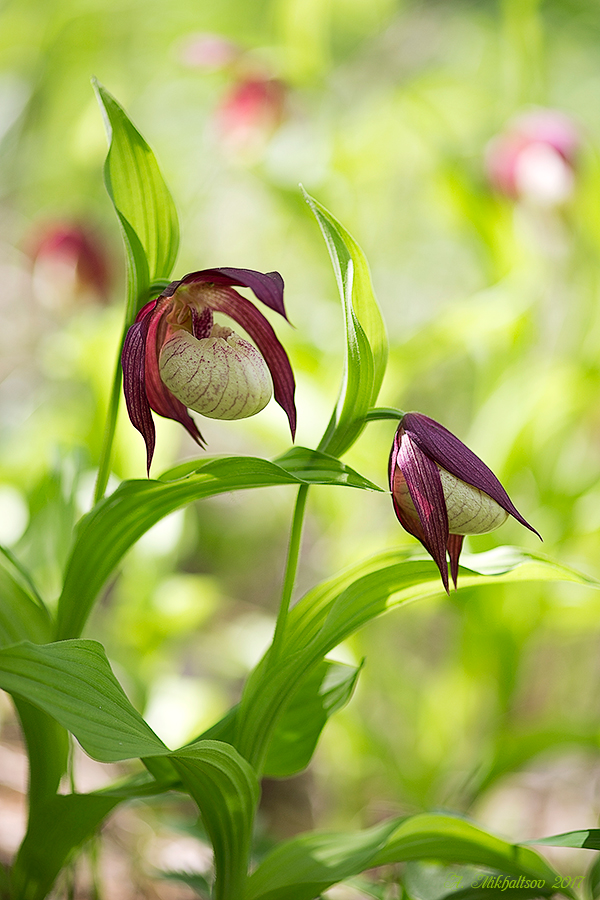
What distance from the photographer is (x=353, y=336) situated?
1.62ft

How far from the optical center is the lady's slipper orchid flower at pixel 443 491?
470 mm

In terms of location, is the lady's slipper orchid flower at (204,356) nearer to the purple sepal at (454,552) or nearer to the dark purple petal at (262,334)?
the dark purple petal at (262,334)

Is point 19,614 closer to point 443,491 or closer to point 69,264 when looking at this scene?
point 443,491

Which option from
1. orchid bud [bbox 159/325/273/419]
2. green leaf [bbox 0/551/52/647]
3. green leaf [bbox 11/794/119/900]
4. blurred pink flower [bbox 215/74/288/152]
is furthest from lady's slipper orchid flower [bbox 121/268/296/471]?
blurred pink flower [bbox 215/74/288/152]

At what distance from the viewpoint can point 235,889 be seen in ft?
1.92

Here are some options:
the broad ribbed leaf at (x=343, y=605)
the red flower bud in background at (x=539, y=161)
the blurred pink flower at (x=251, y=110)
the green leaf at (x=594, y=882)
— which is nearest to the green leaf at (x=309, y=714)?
the broad ribbed leaf at (x=343, y=605)

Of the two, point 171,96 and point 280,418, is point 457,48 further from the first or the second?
point 280,418

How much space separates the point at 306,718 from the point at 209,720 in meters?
0.64

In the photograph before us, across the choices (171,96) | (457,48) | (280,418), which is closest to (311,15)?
(280,418)

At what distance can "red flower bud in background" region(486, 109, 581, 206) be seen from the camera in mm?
1138

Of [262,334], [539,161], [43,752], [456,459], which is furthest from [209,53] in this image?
[43,752]

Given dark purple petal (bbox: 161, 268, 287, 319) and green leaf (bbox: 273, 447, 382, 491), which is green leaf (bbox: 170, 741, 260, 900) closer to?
green leaf (bbox: 273, 447, 382, 491)

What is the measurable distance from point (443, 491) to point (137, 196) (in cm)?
34

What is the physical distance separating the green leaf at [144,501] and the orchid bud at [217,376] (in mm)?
41
